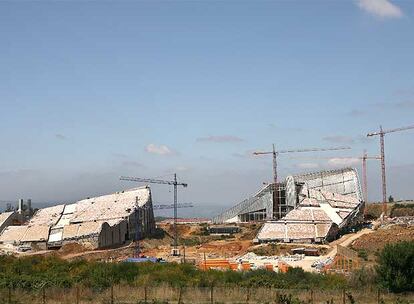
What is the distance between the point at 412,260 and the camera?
27469mm

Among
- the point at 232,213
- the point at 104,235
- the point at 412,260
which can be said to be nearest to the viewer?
the point at 412,260

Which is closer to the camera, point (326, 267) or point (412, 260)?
point (412, 260)

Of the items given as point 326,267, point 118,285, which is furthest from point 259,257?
point 118,285

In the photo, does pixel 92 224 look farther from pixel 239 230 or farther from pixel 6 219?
pixel 239 230

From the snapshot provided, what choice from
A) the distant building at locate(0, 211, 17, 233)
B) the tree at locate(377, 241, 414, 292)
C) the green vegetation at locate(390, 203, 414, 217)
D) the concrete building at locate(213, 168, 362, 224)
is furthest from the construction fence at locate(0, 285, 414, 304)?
the green vegetation at locate(390, 203, 414, 217)

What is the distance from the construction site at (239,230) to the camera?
57.5m

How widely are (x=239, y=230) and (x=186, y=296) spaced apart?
57.9 meters

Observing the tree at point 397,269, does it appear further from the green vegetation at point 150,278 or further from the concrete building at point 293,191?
the concrete building at point 293,191

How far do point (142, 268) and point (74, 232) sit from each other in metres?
35.1

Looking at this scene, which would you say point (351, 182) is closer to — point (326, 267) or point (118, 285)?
point (326, 267)

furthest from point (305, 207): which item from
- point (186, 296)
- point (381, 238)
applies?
point (186, 296)

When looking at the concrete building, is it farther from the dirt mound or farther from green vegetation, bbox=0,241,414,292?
green vegetation, bbox=0,241,414,292

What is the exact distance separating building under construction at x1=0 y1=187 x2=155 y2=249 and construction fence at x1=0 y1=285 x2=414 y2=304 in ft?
126

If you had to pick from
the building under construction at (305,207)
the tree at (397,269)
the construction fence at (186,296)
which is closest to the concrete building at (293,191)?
the building under construction at (305,207)
